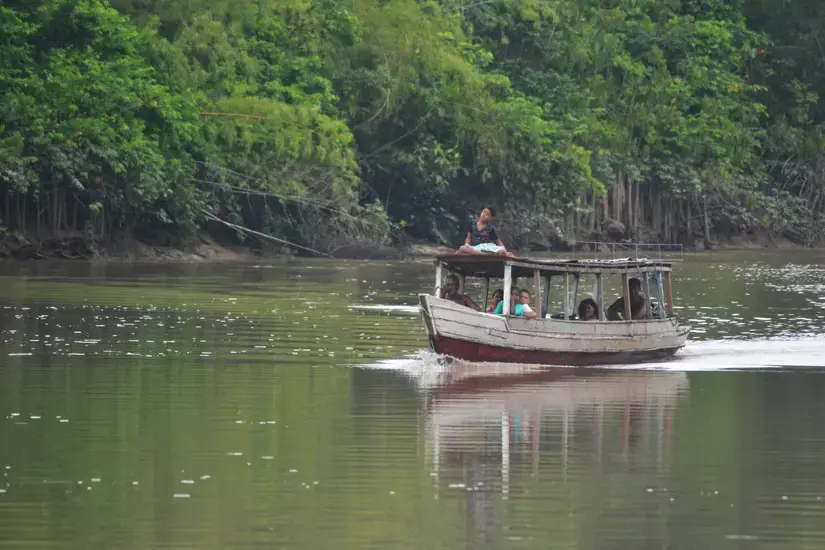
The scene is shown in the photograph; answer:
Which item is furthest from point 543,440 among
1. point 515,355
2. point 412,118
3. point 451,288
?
point 412,118

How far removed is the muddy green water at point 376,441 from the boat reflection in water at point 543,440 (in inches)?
1.7

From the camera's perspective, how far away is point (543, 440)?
60.1ft

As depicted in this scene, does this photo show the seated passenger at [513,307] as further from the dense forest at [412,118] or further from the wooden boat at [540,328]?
the dense forest at [412,118]

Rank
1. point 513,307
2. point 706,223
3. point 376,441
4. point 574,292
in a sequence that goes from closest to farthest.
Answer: point 376,441 → point 513,307 → point 574,292 → point 706,223

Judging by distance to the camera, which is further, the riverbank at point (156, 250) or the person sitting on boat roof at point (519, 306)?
the riverbank at point (156, 250)

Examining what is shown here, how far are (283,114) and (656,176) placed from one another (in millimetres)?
24714

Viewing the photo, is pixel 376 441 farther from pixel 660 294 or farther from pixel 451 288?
pixel 660 294

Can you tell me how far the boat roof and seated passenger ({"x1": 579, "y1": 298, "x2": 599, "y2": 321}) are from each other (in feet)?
1.54

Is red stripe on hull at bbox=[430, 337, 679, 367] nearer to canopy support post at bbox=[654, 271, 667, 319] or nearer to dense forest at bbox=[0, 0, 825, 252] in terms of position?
canopy support post at bbox=[654, 271, 667, 319]

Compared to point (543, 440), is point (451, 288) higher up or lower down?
higher up

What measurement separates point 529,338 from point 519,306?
59 centimetres

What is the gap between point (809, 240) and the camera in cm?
8319

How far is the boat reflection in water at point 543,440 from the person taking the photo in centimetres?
1470

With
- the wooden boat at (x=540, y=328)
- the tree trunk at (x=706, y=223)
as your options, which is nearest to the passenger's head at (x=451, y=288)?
the wooden boat at (x=540, y=328)
